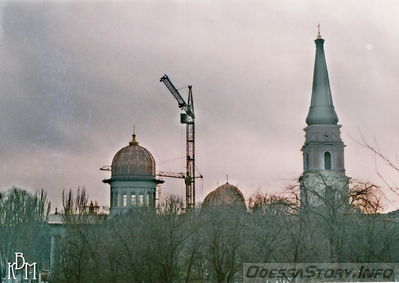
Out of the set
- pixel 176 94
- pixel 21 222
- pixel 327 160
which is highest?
pixel 176 94

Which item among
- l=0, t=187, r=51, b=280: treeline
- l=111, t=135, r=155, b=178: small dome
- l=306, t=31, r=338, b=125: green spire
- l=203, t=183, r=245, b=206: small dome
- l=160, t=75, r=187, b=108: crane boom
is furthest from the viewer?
l=160, t=75, r=187, b=108: crane boom

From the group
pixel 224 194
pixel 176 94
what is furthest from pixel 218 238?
pixel 176 94

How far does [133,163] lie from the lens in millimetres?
48156

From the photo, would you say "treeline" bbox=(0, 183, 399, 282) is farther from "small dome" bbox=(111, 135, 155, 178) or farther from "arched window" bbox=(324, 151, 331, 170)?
"arched window" bbox=(324, 151, 331, 170)

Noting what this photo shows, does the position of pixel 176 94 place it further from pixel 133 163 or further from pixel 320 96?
pixel 320 96

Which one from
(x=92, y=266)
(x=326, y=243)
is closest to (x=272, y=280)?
(x=326, y=243)

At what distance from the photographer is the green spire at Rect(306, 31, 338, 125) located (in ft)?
155

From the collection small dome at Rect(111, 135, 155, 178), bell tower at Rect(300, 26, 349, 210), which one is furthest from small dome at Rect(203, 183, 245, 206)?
bell tower at Rect(300, 26, 349, 210)

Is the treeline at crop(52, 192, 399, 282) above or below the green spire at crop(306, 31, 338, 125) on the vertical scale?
below

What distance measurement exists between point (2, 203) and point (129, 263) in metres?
12.6

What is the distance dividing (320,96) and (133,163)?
13.4 meters

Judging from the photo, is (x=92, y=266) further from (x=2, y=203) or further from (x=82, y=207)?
(x=2, y=203)

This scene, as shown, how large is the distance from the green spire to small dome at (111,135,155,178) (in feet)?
37.0

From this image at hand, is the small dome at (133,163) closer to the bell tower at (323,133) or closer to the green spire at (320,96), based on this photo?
the bell tower at (323,133)
